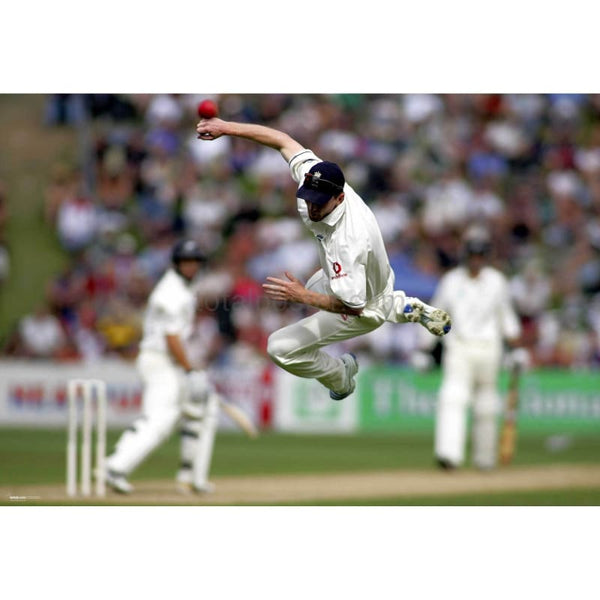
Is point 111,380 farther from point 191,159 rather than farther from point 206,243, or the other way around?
point 191,159

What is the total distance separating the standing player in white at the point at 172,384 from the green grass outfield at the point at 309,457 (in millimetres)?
1053

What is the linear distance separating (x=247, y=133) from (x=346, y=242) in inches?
31.8

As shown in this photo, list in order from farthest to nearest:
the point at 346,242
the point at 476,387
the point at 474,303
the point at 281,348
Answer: the point at 476,387, the point at 474,303, the point at 281,348, the point at 346,242

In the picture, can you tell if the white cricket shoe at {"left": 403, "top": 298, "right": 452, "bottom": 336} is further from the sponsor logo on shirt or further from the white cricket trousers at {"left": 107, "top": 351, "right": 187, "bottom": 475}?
the white cricket trousers at {"left": 107, "top": 351, "right": 187, "bottom": 475}

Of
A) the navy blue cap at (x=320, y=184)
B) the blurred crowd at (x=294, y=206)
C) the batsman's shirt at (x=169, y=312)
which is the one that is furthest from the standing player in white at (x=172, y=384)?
the blurred crowd at (x=294, y=206)

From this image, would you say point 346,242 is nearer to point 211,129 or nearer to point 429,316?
point 429,316

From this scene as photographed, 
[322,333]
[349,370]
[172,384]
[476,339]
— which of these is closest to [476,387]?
[476,339]

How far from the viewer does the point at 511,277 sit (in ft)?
50.5

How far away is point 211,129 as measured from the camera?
6000 mm

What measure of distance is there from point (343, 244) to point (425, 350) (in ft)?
18.7

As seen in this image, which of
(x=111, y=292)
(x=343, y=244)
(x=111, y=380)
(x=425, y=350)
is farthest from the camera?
(x=111, y=292)

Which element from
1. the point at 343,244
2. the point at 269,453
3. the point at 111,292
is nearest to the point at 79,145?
the point at 111,292

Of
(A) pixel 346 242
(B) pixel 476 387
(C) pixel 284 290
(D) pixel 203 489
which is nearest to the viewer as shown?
(C) pixel 284 290

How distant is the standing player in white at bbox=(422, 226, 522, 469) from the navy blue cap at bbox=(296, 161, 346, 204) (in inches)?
192
